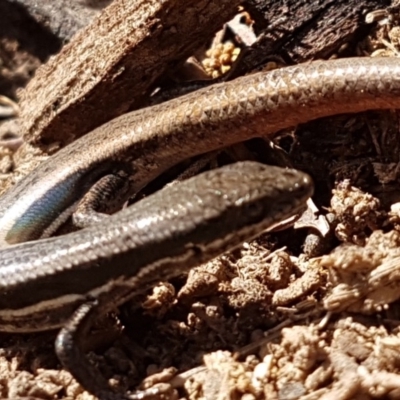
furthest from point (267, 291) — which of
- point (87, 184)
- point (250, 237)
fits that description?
point (87, 184)

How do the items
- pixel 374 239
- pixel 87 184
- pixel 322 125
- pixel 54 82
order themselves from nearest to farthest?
pixel 374 239 < pixel 322 125 < pixel 87 184 < pixel 54 82

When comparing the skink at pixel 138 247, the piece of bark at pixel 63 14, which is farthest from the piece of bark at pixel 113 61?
the skink at pixel 138 247

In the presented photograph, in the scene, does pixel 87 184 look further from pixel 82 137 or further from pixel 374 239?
pixel 374 239

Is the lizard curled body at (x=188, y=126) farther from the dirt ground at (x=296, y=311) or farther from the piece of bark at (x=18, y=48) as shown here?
the piece of bark at (x=18, y=48)

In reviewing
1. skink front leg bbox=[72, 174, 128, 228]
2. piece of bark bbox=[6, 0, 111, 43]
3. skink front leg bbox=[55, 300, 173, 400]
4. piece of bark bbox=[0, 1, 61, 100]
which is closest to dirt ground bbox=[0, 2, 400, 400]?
skink front leg bbox=[55, 300, 173, 400]

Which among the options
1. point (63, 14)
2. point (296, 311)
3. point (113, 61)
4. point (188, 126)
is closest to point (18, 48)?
point (63, 14)

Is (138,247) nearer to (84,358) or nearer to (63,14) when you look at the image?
(84,358)

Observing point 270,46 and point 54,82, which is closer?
point 270,46
